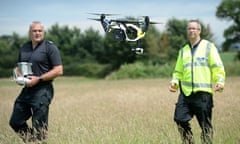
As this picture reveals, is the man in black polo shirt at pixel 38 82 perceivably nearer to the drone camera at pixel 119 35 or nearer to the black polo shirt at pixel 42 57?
the black polo shirt at pixel 42 57

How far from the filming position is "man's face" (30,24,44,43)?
7352 mm

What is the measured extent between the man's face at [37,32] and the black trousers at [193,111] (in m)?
2.29

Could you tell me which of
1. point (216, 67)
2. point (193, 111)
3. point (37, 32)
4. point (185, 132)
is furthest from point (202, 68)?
point (37, 32)

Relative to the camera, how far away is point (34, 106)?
7383 millimetres

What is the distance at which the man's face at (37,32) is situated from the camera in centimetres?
735

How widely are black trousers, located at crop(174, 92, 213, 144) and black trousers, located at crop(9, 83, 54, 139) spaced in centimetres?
195

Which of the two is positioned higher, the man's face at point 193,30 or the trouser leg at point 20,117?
the man's face at point 193,30

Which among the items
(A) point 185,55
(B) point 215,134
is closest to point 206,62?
(A) point 185,55

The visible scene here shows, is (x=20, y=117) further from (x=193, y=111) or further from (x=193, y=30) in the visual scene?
(x=193, y=30)

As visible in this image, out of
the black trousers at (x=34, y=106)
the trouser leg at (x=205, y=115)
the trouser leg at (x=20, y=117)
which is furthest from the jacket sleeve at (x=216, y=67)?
the trouser leg at (x=20, y=117)

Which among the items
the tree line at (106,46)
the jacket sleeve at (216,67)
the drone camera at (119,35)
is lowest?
the tree line at (106,46)

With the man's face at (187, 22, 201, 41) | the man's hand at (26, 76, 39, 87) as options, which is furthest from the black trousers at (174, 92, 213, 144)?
the man's hand at (26, 76, 39, 87)

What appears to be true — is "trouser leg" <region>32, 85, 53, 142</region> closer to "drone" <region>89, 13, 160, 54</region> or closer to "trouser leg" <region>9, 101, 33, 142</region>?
"trouser leg" <region>9, 101, 33, 142</region>

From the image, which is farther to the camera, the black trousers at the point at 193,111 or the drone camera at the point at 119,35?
the drone camera at the point at 119,35
